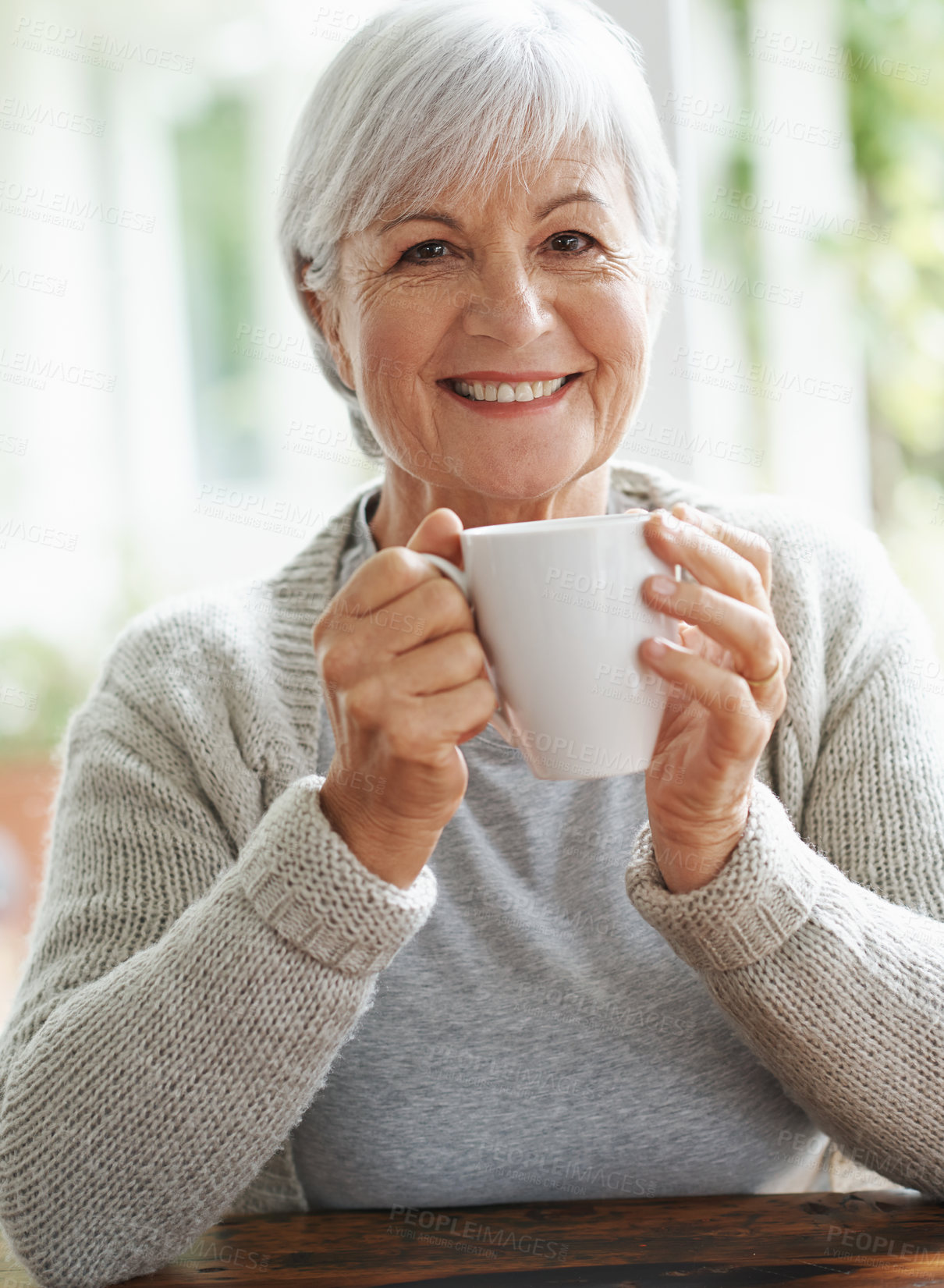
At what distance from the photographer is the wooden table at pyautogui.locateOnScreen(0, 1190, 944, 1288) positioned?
0.81 meters

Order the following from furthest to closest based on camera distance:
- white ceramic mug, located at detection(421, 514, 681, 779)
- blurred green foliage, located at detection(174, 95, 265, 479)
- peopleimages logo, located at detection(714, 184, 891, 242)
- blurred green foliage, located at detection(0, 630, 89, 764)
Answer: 1. blurred green foliage, located at detection(174, 95, 265, 479)
2. blurred green foliage, located at detection(0, 630, 89, 764)
3. peopleimages logo, located at detection(714, 184, 891, 242)
4. white ceramic mug, located at detection(421, 514, 681, 779)

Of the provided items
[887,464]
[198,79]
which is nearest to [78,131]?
[198,79]

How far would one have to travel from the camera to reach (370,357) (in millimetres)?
1170

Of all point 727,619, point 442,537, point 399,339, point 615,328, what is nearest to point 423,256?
point 399,339

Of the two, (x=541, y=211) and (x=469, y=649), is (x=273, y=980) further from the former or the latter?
(x=541, y=211)

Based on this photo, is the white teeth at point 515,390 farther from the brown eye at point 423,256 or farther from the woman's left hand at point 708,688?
the woman's left hand at point 708,688

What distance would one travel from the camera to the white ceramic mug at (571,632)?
73 centimetres

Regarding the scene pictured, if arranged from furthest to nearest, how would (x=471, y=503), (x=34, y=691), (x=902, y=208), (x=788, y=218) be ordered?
(x=34, y=691), (x=902, y=208), (x=788, y=218), (x=471, y=503)

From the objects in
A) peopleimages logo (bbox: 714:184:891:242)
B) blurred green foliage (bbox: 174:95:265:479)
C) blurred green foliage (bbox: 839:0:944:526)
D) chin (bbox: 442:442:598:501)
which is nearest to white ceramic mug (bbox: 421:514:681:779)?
chin (bbox: 442:442:598:501)

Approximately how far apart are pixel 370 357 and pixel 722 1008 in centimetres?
68

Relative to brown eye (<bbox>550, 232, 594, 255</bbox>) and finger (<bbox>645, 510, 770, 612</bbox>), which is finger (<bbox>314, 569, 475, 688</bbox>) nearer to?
finger (<bbox>645, 510, 770, 612</bbox>)

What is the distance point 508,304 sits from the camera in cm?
109

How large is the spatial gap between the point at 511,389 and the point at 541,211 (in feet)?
0.52

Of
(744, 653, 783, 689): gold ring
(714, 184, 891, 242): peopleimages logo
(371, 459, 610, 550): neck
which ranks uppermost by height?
(714, 184, 891, 242): peopleimages logo
